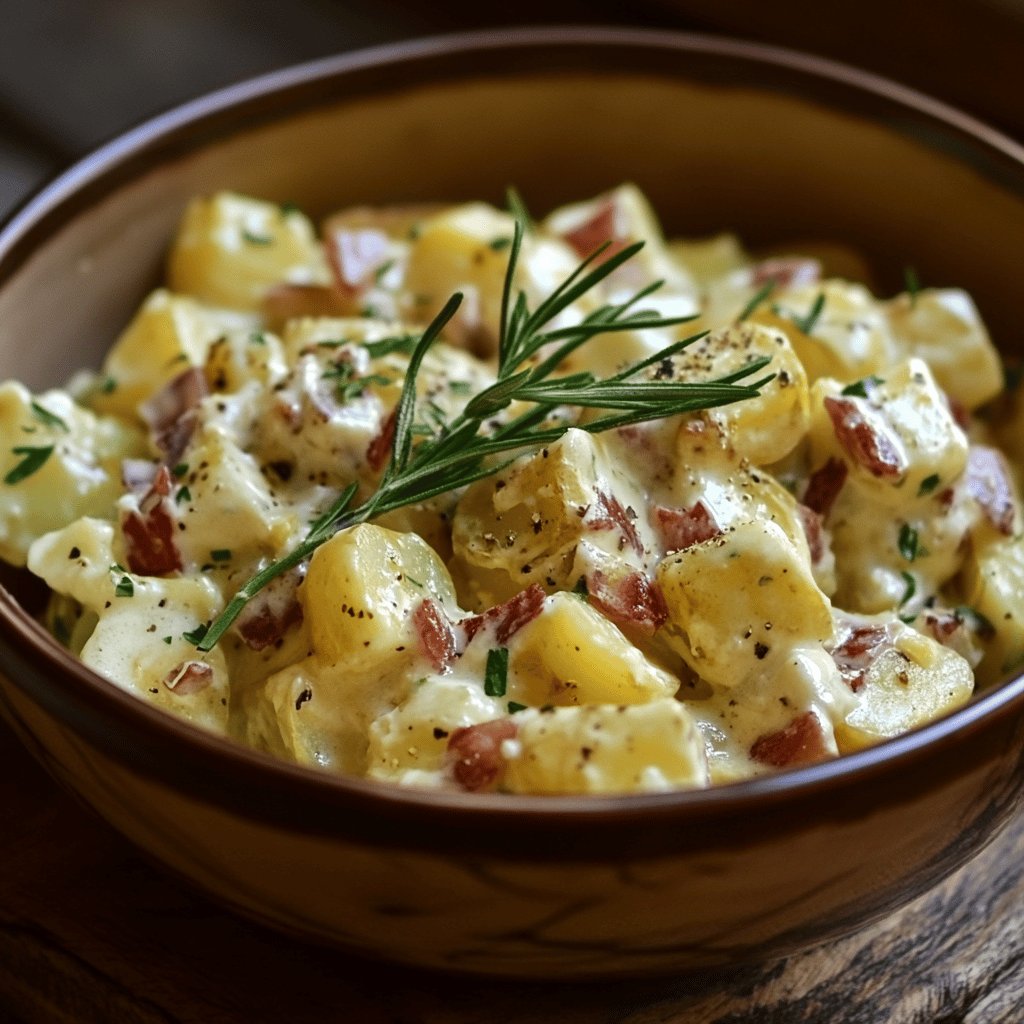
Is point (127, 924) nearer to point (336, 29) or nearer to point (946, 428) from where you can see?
point (946, 428)

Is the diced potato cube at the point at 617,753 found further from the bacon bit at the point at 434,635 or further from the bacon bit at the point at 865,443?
the bacon bit at the point at 865,443

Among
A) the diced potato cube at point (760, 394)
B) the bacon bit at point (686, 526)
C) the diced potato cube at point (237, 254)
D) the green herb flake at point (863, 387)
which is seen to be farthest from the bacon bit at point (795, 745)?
the diced potato cube at point (237, 254)

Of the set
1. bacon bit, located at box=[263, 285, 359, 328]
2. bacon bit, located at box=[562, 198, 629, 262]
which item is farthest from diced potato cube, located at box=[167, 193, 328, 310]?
bacon bit, located at box=[562, 198, 629, 262]

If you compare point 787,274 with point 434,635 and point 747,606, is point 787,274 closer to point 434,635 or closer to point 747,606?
point 747,606

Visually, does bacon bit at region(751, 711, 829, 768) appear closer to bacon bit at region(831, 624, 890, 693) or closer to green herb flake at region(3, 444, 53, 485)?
bacon bit at region(831, 624, 890, 693)

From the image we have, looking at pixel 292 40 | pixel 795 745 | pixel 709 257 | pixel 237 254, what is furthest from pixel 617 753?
pixel 292 40

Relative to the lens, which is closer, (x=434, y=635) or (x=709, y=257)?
(x=434, y=635)

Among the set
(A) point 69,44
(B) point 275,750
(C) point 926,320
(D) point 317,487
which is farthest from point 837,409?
(A) point 69,44
